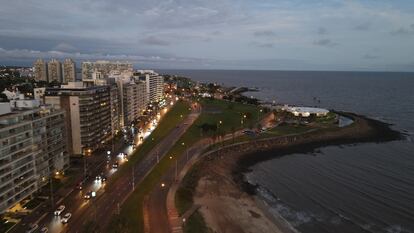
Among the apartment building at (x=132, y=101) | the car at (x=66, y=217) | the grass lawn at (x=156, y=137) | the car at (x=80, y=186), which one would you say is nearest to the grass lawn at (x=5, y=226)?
the car at (x=66, y=217)

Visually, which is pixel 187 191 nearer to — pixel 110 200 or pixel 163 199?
pixel 163 199

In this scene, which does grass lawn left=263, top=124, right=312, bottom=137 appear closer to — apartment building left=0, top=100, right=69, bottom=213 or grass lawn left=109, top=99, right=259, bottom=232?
grass lawn left=109, top=99, right=259, bottom=232

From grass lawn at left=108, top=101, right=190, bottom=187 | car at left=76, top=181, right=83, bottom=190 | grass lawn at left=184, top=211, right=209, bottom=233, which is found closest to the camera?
grass lawn at left=184, top=211, right=209, bottom=233

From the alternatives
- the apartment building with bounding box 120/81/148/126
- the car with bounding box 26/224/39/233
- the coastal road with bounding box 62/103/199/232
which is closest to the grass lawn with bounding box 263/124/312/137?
the coastal road with bounding box 62/103/199/232

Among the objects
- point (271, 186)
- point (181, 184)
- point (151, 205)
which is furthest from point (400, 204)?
point (151, 205)

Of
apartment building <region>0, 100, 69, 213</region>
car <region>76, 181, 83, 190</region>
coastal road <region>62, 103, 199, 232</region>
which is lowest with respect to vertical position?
coastal road <region>62, 103, 199, 232</region>

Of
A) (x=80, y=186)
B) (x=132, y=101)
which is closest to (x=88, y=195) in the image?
(x=80, y=186)

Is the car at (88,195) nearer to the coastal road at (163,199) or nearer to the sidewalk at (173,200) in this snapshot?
the coastal road at (163,199)
